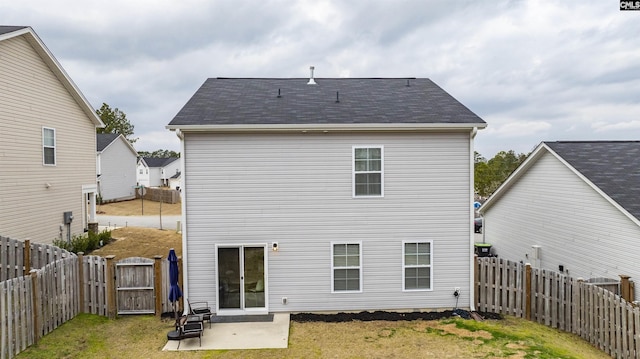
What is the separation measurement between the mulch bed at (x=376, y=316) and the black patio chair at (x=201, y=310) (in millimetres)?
2186

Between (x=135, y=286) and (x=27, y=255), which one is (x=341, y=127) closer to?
(x=135, y=286)

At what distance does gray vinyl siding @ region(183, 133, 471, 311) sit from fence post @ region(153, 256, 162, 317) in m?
0.74

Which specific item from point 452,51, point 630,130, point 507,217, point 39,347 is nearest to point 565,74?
point 452,51

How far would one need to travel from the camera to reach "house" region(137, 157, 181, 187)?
57094 millimetres

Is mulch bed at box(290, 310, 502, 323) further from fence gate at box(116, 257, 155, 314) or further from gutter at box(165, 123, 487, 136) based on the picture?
gutter at box(165, 123, 487, 136)

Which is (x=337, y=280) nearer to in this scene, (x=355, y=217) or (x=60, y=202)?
(x=355, y=217)

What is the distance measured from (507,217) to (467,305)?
6.94 m

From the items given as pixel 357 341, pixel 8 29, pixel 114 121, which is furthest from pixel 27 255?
pixel 114 121

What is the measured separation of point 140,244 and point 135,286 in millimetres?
8487

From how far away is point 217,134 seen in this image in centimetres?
961

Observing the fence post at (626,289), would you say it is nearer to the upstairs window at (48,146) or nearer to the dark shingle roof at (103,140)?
the upstairs window at (48,146)

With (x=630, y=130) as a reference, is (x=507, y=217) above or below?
below

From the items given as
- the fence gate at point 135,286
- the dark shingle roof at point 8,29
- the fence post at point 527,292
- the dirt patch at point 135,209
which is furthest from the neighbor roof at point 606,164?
the dirt patch at point 135,209

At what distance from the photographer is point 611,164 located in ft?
37.8
